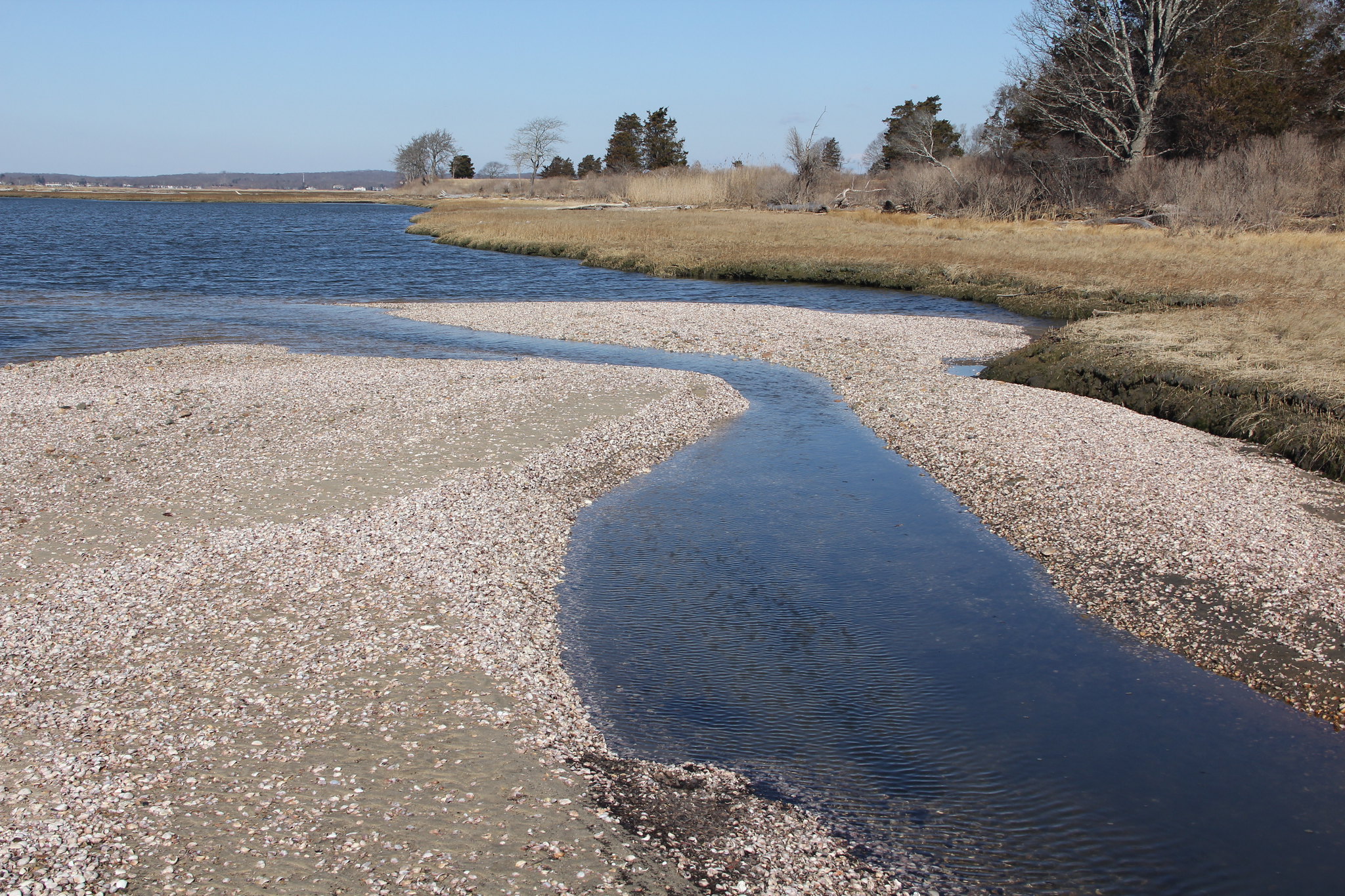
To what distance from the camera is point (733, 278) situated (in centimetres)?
4012

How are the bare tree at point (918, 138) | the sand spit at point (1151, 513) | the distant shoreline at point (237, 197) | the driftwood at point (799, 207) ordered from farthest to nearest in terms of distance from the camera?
the distant shoreline at point (237, 197) → the driftwood at point (799, 207) → the bare tree at point (918, 138) → the sand spit at point (1151, 513)

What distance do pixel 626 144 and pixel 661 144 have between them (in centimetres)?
684

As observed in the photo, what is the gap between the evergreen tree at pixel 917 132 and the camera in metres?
82.1

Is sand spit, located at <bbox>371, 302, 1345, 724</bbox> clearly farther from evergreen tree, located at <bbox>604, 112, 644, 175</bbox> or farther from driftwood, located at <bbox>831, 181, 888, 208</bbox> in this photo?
evergreen tree, located at <bbox>604, 112, 644, 175</bbox>

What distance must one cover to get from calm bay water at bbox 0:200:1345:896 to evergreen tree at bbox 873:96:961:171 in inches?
2911

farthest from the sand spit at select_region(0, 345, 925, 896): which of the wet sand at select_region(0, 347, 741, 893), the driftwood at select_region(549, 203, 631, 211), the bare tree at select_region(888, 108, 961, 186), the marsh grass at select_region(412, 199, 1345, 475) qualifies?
the driftwood at select_region(549, 203, 631, 211)

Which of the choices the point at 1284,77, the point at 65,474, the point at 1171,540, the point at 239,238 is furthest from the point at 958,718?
the point at 239,238

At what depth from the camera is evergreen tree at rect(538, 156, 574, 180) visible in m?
146

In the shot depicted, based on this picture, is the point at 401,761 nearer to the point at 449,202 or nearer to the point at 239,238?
the point at 239,238

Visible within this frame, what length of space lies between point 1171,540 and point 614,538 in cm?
635

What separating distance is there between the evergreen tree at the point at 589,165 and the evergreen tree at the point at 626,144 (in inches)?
341

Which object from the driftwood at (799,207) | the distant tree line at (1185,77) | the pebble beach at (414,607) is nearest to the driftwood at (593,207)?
the driftwood at (799,207)

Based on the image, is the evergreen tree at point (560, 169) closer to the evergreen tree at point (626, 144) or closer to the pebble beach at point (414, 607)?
the evergreen tree at point (626, 144)

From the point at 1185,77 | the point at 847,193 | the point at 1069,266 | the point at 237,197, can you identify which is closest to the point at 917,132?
the point at 847,193
